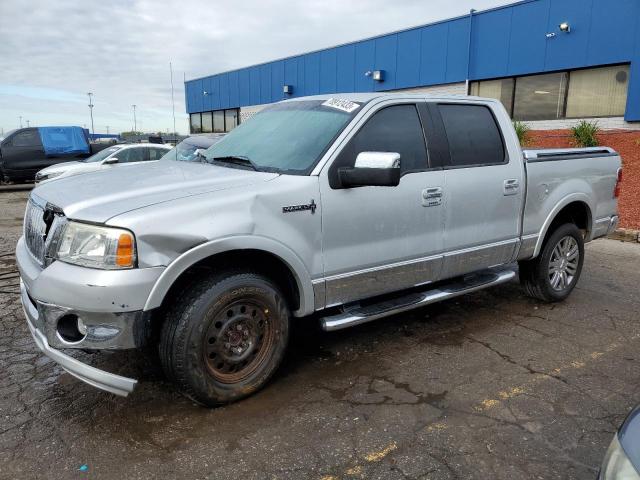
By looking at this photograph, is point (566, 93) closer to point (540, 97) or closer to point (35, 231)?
point (540, 97)

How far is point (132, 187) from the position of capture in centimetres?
302

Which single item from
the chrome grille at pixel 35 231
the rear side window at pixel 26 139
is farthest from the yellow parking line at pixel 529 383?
the rear side window at pixel 26 139

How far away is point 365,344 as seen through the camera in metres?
4.15

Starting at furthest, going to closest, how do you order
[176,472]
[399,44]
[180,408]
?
1. [399,44]
2. [180,408]
3. [176,472]

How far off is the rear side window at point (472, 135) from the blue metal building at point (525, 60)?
12.4m

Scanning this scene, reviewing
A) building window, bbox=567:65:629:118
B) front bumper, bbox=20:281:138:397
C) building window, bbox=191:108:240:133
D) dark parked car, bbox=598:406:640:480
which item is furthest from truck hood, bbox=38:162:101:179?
building window, bbox=191:108:240:133

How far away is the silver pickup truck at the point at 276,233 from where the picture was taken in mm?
2707

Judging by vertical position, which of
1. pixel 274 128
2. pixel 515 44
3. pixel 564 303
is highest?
pixel 515 44

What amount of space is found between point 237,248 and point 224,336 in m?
0.55

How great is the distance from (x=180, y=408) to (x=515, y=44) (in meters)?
17.7

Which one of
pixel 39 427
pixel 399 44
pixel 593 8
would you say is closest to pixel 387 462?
pixel 39 427

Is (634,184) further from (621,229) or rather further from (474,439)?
(474,439)

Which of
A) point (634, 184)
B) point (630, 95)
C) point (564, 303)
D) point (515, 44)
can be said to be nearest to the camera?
point (564, 303)

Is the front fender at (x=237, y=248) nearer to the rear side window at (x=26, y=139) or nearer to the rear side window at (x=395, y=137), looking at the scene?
the rear side window at (x=395, y=137)
